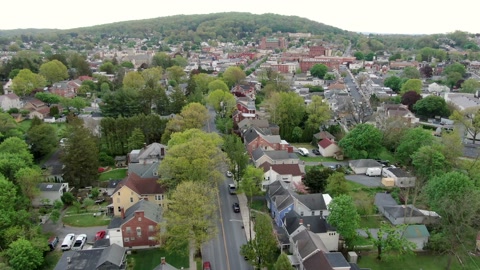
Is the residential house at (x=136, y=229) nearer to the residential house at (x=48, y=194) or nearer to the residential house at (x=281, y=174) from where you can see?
the residential house at (x=48, y=194)

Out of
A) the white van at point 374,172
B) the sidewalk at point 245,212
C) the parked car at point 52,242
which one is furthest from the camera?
the white van at point 374,172

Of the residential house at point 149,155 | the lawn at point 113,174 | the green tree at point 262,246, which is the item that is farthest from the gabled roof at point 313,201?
the lawn at point 113,174

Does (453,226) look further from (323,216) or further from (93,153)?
(93,153)

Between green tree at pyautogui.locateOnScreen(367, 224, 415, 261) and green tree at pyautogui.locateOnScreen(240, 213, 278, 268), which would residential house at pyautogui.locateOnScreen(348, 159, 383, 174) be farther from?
green tree at pyautogui.locateOnScreen(240, 213, 278, 268)

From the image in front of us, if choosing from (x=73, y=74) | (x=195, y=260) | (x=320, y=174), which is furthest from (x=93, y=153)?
(x=73, y=74)

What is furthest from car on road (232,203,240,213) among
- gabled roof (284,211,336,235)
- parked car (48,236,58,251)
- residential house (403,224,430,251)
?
parked car (48,236,58,251)

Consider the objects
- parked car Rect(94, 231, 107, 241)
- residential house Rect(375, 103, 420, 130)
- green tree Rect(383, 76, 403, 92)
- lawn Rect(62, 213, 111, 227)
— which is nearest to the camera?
parked car Rect(94, 231, 107, 241)
